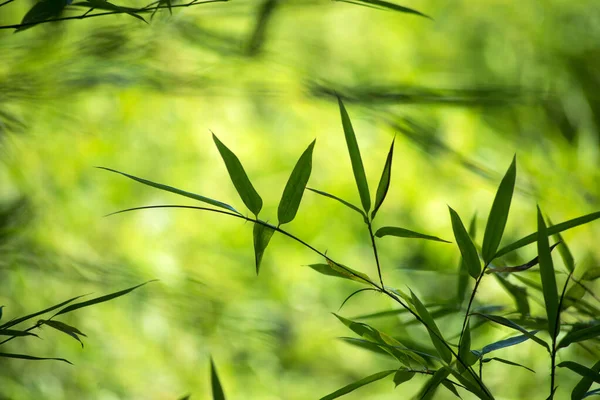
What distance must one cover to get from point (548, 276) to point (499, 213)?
4 centimetres

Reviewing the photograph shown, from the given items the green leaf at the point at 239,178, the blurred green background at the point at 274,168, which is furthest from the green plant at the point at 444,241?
the blurred green background at the point at 274,168

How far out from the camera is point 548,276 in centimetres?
28

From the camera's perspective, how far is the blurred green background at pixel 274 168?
0.88 m

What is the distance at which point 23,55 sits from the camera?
81cm

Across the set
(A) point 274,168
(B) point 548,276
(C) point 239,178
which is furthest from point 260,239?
(A) point 274,168

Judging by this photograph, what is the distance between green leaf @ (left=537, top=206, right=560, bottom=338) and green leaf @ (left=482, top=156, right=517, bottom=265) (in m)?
0.02

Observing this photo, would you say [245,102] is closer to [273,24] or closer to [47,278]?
[273,24]

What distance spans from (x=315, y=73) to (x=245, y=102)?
0.45 ft

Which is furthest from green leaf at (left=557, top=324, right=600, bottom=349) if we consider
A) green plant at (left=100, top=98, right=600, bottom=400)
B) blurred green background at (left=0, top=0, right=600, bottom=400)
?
blurred green background at (left=0, top=0, right=600, bottom=400)

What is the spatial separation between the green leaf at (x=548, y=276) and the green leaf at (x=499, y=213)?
→ 0.08ft

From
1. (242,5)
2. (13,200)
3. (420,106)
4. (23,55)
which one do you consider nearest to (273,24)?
(242,5)

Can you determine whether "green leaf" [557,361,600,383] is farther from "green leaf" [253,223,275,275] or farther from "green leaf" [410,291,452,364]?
"green leaf" [253,223,275,275]

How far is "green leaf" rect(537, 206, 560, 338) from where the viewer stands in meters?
0.27

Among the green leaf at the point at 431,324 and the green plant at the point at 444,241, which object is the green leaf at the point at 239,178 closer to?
the green plant at the point at 444,241
